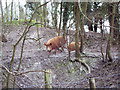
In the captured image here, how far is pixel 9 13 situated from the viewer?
28.2 feet

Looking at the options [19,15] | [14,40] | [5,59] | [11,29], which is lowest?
[5,59]

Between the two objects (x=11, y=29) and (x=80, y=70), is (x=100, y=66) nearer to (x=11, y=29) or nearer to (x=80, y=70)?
(x=80, y=70)

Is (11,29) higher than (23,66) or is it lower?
higher

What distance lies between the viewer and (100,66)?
423 centimetres

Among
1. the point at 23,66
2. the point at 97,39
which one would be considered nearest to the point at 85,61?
the point at 23,66

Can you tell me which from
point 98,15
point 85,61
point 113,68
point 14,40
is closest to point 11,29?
point 14,40

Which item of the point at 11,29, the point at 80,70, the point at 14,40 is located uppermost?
the point at 11,29

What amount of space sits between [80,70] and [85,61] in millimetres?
492

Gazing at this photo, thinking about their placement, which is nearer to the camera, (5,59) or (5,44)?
(5,59)

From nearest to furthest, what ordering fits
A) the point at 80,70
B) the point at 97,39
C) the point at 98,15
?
the point at 98,15, the point at 80,70, the point at 97,39

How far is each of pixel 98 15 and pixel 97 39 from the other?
3529mm

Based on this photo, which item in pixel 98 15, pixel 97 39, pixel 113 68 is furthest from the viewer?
pixel 97 39

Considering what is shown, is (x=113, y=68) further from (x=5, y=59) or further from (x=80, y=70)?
(x=5, y=59)

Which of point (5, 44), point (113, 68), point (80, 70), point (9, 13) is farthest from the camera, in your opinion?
point (9, 13)
